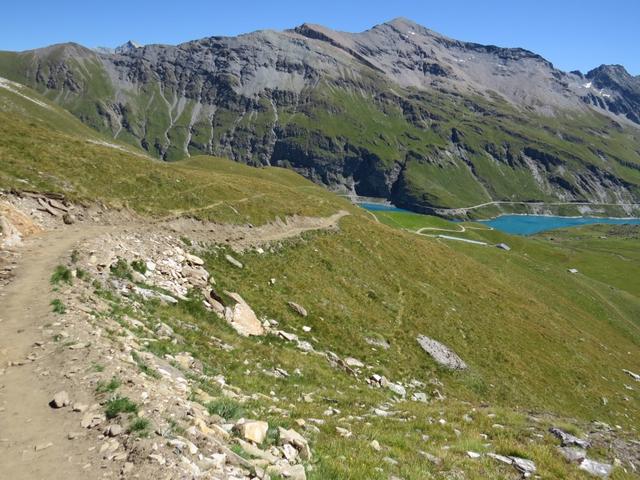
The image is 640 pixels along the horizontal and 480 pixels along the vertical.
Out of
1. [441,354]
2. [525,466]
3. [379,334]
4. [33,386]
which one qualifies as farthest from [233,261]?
[525,466]

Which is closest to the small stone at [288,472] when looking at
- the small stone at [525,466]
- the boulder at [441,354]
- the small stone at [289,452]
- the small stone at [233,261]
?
the small stone at [289,452]

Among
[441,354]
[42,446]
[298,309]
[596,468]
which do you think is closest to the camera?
[42,446]

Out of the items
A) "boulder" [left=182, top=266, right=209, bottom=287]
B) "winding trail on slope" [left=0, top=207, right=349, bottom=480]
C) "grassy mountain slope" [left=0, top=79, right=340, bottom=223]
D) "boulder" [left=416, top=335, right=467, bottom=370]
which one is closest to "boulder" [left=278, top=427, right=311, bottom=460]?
"winding trail on slope" [left=0, top=207, right=349, bottom=480]

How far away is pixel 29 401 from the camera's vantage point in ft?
34.3

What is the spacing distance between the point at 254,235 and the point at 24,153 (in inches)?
758

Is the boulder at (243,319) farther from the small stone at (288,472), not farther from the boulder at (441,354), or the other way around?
the small stone at (288,472)

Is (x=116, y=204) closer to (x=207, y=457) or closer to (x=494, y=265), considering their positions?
(x=207, y=457)

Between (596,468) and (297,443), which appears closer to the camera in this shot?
(297,443)

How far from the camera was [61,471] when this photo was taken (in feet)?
27.1

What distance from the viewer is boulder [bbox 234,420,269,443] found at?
34.1 ft

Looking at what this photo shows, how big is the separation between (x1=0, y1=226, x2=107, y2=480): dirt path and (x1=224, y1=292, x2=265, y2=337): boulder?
9612 millimetres

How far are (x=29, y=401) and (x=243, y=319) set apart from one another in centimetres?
1511

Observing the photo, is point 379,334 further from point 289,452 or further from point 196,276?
point 289,452

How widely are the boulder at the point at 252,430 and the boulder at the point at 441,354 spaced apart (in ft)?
78.5
